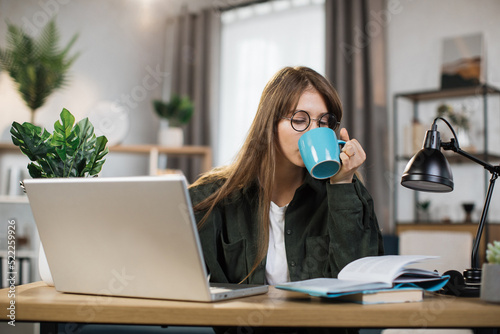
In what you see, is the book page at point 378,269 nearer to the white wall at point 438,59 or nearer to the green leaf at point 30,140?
the green leaf at point 30,140

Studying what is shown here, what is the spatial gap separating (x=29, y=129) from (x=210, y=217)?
51cm

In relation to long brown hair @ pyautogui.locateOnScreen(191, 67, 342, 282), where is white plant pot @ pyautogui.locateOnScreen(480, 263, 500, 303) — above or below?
below

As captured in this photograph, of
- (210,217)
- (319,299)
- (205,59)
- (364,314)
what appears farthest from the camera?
(205,59)

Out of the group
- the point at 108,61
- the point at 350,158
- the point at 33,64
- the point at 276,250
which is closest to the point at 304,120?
the point at 350,158

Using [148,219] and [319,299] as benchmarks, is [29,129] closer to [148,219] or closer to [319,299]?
[148,219]

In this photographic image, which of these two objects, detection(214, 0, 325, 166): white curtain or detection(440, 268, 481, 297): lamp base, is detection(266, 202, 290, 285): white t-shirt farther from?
detection(214, 0, 325, 166): white curtain

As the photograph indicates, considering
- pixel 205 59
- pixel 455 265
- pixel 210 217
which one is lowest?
pixel 455 265

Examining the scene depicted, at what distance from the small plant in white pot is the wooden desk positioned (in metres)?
0.01

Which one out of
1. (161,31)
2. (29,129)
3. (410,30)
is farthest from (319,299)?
(161,31)

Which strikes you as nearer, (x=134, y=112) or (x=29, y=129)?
(x=29, y=129)

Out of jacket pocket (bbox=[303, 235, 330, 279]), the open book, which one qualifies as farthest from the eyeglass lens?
the open book

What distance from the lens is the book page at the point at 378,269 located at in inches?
36.0

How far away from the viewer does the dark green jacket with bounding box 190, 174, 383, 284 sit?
1.28m

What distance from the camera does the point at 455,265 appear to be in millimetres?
2793
